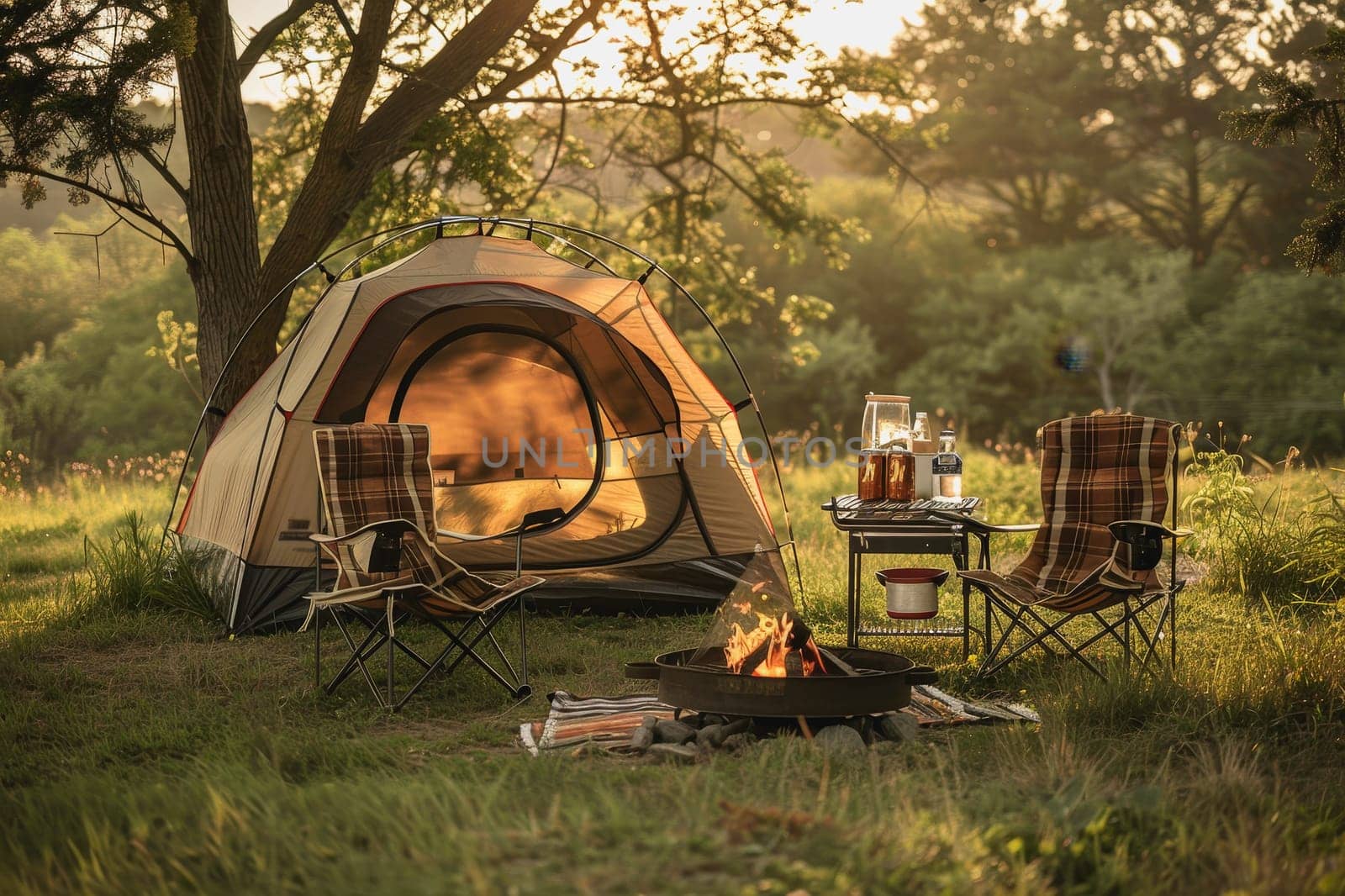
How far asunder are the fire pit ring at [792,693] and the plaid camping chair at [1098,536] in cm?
77

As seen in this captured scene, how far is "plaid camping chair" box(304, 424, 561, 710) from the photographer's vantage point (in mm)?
4086

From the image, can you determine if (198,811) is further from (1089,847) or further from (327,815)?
(1089,847)

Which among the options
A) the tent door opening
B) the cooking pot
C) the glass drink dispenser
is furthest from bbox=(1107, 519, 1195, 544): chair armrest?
the tent door opening

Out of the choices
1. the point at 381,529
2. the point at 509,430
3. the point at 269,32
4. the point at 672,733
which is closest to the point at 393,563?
the point at 381,529

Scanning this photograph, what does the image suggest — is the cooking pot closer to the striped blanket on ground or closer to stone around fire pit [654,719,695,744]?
the striped blanket on ground

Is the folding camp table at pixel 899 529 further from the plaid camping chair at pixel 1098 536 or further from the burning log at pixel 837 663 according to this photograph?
the burning log at pixel 837 663

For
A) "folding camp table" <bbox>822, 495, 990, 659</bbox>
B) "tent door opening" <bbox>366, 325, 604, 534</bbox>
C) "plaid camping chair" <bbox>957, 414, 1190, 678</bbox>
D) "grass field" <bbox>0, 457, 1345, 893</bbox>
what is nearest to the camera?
"grass field" <bbox>0, 457, 1345, 893</bbox>

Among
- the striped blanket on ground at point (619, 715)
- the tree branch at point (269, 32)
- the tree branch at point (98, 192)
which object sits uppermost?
the tree branch at point (269, 32)

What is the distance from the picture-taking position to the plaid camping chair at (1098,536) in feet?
13.3

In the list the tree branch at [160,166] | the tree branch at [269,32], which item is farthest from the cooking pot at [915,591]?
the tree branch at [269,32]

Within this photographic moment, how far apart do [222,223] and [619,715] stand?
4.11 metres

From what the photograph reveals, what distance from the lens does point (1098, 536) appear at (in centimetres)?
448

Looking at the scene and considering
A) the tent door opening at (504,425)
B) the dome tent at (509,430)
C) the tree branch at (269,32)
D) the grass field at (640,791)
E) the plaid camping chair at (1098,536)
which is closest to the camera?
the grass field at (640,791)

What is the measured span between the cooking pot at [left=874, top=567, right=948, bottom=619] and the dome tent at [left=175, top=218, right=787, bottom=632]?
133 cm
